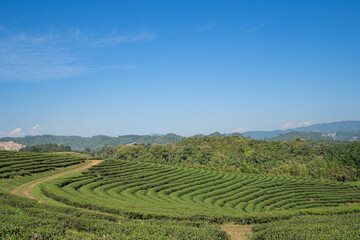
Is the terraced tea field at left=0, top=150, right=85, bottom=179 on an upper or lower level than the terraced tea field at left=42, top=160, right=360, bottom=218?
upper

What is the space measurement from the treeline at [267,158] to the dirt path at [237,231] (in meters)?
63.1

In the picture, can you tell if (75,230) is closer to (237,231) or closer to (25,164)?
(237,231)

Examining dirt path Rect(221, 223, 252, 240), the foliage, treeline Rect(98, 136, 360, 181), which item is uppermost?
the foliage

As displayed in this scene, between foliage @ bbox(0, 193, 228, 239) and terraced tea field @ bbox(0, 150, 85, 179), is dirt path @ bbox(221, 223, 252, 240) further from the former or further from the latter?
terraced tea field @ bbox(0, 150, 85, 179)

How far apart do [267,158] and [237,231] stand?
89772 millimetres

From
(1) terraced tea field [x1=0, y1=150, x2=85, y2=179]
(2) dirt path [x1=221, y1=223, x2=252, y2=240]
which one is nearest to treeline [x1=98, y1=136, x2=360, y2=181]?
(1) terraced tea field [x1=0, y1=150, x2=85, y2=179]

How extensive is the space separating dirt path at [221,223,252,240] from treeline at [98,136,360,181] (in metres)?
63.1

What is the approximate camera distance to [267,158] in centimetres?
10144

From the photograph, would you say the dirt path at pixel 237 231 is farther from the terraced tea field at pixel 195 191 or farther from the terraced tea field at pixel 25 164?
the terraced tea field at pixel 25 164

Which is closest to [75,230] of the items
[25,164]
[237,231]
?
[237,231]

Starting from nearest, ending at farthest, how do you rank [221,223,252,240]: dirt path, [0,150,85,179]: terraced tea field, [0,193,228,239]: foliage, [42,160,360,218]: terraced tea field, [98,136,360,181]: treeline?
[0,193,228,239]: foliage → [221,223,252,240]: dirt path → [42,160,360,218]: terraced tea field → [0,150,85,179]: terraced tea field → [98,136,360,181]: treeline

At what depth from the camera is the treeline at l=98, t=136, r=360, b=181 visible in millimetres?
81312

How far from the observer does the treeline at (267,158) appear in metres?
81.3

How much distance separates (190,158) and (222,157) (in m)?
A: 14.0
